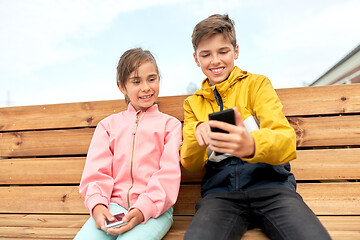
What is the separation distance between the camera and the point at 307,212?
4.19 feet

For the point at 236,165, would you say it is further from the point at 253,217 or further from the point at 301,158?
the point at 301,158

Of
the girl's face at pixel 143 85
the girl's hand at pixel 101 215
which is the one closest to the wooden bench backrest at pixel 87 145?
the girl's face at pixel 143 85

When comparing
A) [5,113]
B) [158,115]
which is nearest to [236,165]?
[158,115]

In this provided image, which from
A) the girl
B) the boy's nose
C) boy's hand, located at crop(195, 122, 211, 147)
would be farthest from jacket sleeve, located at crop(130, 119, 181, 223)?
Answer: the boy's nose

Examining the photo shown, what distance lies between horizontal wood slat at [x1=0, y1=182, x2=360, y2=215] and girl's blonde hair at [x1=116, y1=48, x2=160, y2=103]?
2.82 feet

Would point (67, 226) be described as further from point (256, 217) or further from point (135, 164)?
point (256, 217)

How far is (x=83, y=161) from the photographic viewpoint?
2.20 meters

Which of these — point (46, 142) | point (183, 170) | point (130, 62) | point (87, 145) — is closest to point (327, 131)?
point (183, 170)

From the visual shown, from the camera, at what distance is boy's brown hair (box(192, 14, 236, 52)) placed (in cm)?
165

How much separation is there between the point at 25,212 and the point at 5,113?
83 centimetres

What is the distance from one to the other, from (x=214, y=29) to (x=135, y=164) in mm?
903

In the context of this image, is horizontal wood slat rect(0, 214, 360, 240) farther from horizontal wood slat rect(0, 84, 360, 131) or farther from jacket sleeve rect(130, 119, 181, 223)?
horizontal wood slat rect(0, 84, 360, 131)

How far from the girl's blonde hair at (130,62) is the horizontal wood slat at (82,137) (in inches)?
24.0

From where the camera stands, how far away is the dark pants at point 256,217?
3.93 feet
